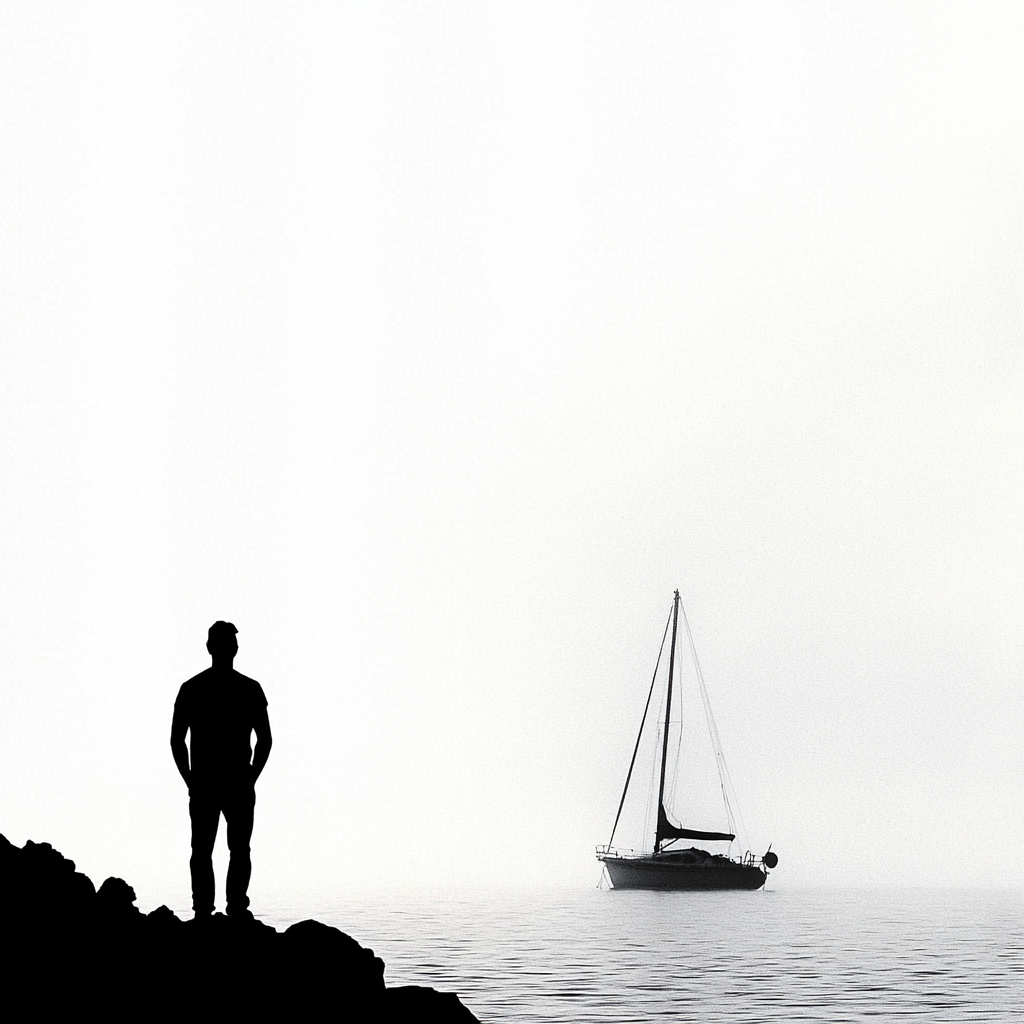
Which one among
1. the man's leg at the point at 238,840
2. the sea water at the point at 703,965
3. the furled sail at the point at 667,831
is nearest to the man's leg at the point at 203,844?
the man's leg at the point at 238,840

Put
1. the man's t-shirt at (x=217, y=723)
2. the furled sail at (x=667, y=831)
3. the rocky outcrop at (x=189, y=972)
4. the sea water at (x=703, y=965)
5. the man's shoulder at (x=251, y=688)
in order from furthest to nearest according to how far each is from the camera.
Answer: the furled sail at (x=667, y=831) < the sea water at (x=703, y=965) < the man's shoulder at (x=251, y=688) < the man's t-shirt at (x=217, y=723) < the rocky outcrop at (x=189, y=972)

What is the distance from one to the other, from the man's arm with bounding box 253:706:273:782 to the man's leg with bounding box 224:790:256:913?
8.6 inches

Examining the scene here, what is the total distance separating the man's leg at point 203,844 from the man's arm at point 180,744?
0.75 ft

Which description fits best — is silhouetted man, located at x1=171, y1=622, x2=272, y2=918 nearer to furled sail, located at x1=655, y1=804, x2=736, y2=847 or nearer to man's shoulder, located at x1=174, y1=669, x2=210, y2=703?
man's shoulder, located at x1=174, y1=669, x2=210, y2=703

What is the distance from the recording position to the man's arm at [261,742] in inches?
536

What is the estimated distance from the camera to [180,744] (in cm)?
1356

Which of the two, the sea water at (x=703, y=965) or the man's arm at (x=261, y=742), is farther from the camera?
the sea water at (x=703, y=965)

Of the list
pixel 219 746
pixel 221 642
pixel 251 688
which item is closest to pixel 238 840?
pixel 219 746

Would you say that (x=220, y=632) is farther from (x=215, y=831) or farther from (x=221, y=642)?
(x=215, y=831)

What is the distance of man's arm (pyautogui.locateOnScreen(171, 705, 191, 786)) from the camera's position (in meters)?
13.5

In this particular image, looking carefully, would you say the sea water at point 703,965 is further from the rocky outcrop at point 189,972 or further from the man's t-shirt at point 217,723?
the man's t-shirt at point 217,723

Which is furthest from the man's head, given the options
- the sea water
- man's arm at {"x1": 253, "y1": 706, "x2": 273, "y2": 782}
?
the sea water

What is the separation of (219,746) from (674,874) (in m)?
91.5

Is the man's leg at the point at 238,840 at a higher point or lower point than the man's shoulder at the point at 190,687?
lower
